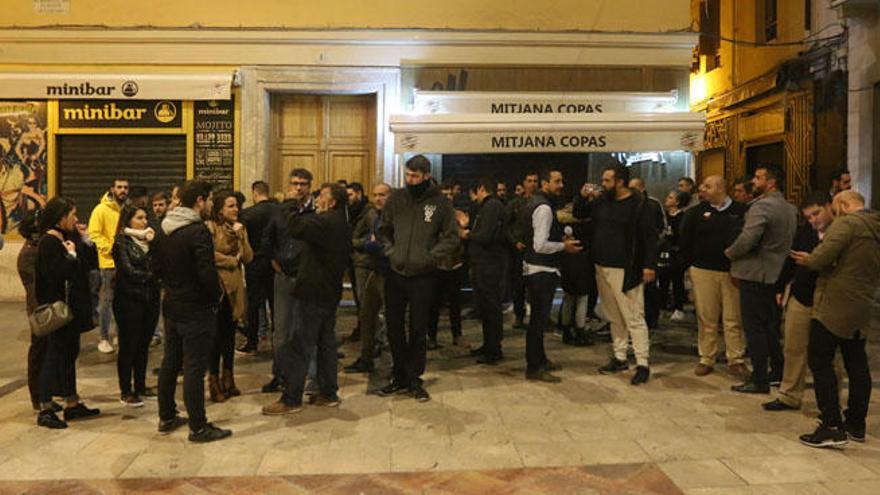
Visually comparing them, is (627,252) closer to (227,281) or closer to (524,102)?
(227,281)

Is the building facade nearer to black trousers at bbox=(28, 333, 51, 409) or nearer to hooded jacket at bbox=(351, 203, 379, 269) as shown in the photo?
hooded jacket at bbox=(351, 203, 379, 269)

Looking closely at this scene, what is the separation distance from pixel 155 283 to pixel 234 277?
0.62 metres

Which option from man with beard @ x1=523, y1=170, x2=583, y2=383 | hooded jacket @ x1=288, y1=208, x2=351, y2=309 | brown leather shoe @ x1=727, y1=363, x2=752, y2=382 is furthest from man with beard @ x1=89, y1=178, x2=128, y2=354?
brown leather shoe @ x1=727, y1=363, x2=752, y2=382

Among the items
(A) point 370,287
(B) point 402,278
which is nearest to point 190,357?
(B) point 402,278

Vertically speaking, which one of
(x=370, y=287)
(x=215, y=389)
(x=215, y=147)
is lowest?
(x=215, y=389)

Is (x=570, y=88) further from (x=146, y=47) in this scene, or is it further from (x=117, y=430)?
(x=117, y=430)

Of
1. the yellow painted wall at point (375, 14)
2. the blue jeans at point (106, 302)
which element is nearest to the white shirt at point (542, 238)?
the blue jeans at point (106, 302)

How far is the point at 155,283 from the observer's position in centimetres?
571

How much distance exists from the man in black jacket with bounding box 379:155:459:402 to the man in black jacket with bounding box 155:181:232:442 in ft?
5.05

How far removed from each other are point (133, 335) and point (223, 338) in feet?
2.27

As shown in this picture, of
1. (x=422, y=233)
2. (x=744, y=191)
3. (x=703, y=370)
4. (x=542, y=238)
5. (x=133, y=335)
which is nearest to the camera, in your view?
(x=133, y=335)

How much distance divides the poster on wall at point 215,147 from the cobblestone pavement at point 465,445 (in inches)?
190

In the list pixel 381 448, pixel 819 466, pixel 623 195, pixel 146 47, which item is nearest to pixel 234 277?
pixel 381 448

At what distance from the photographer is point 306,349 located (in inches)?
216
